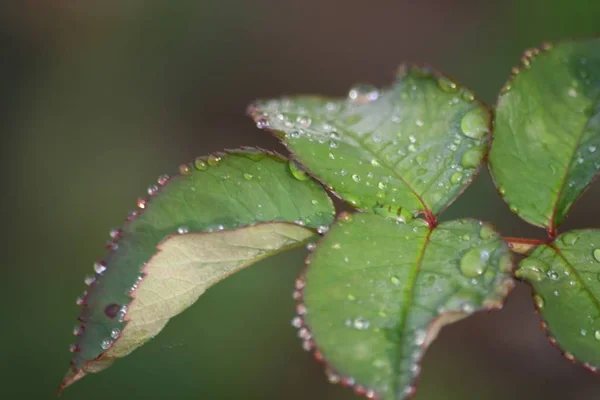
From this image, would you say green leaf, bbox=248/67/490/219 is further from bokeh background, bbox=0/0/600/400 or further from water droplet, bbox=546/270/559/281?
bokeh background, bbox=0/0/600/400

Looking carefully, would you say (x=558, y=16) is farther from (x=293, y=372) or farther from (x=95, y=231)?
(x=95, y=231)

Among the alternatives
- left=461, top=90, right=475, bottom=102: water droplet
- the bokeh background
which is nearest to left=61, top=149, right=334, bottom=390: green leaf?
left=461, top=90, right=475, bottom=102: water droplet

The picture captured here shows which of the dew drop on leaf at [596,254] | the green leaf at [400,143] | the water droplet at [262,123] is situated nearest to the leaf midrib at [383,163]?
the green leaf at [400,143]

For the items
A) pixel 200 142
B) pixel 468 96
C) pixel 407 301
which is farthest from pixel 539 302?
pixel 200 142

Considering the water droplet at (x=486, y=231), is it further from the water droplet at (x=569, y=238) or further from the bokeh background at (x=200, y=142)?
the bokeh background at (x=200, y=142)

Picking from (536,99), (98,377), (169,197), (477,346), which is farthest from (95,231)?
(536,99)
